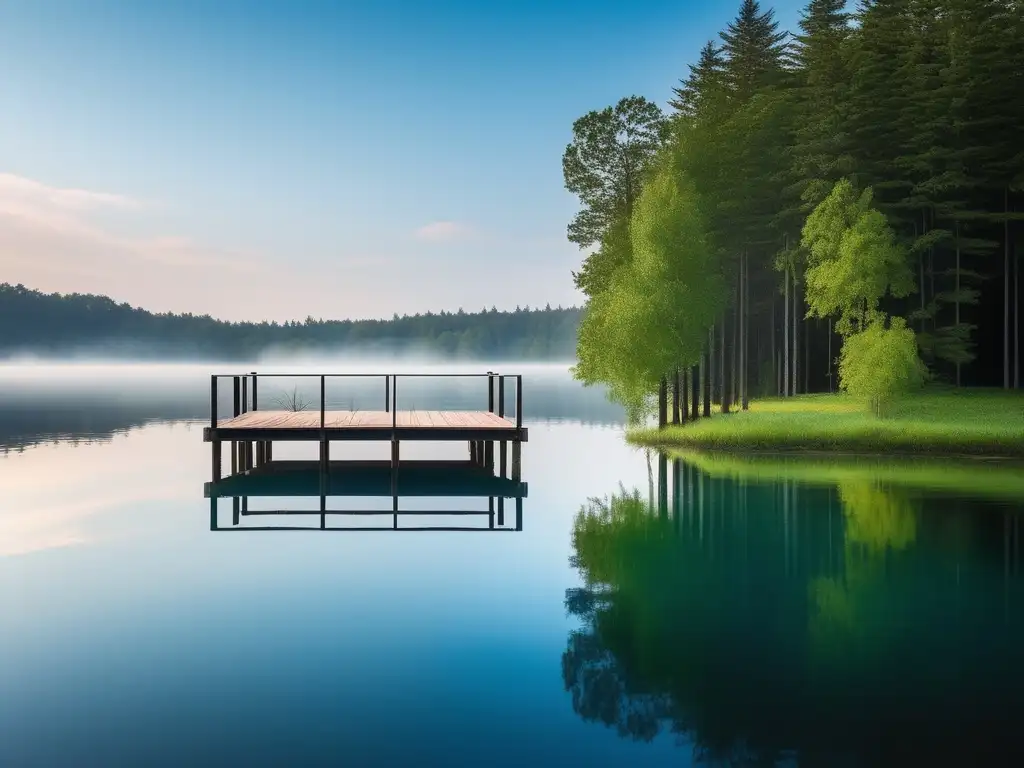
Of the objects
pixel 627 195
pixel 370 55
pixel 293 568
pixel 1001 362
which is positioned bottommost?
pixel 293 568

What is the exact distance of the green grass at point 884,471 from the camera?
21.7 m

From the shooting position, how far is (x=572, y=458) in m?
30.4

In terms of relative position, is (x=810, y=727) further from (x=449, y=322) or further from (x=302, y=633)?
(x=449, y=322)

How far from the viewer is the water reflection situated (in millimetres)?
7277

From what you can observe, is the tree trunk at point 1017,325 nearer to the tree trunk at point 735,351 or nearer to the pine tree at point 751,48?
the tree trunk at point 735,351

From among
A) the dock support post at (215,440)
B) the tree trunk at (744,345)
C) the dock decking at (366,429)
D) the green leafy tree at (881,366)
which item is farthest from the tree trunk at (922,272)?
the dock support post at (215,440)

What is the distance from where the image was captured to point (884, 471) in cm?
2486

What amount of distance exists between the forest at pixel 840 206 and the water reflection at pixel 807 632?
46.1 ft

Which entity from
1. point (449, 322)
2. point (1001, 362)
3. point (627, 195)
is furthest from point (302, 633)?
point (449, 322)

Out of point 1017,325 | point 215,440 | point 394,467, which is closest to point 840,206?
point 1017,325

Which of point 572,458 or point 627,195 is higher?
point 627,195

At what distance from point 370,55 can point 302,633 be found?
46676 mm

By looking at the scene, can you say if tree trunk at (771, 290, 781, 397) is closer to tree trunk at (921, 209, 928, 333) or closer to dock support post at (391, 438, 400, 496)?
tree trunk at (921, 209, 928, 333)

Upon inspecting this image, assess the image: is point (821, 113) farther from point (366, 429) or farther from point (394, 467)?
point (366, 429)
